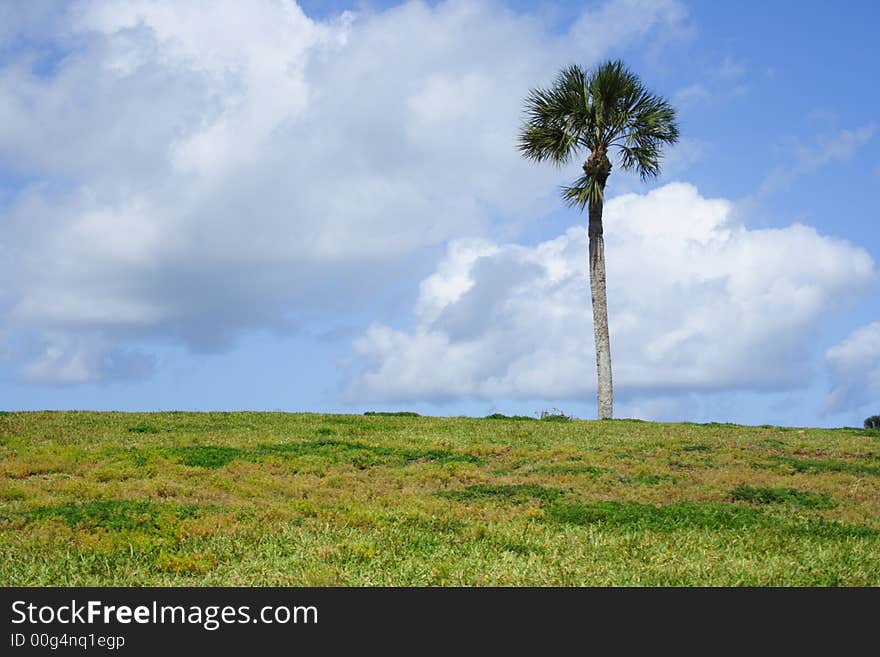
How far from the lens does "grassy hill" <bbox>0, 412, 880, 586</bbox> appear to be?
33.0 feet

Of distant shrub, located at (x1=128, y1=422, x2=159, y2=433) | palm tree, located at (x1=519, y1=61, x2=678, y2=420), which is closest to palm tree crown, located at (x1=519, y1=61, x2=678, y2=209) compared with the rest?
palm tree, located at (x1=519, y1=61, x2=678, y2=420)

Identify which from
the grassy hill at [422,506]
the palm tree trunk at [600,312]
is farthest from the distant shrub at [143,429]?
the palm tree trunk at [600,312]

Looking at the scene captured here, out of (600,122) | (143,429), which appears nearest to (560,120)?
(600,122)

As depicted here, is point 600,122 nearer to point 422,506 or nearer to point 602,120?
point 602,120

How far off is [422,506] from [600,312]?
25.3 m

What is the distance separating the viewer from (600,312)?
38.6 m

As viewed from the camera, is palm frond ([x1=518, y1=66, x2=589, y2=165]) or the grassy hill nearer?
the grassy hill

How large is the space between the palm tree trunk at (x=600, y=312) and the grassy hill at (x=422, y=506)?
10.2 m

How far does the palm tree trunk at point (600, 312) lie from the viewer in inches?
1485

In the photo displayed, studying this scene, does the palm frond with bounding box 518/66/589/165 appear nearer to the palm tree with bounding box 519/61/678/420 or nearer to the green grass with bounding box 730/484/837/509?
the palm tree with bounding box 519/61/678/420

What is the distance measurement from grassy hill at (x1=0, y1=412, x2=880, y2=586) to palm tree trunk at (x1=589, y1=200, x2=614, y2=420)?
10.2m

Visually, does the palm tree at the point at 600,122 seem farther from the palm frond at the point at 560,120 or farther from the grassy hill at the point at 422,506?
the grassy hill at the point at 422,506

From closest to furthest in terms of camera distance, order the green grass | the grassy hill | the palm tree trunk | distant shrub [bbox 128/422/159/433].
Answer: the grassy hill → the green grass → distant shrub [bbox 128/422/159/433] → the palm tree trunk
